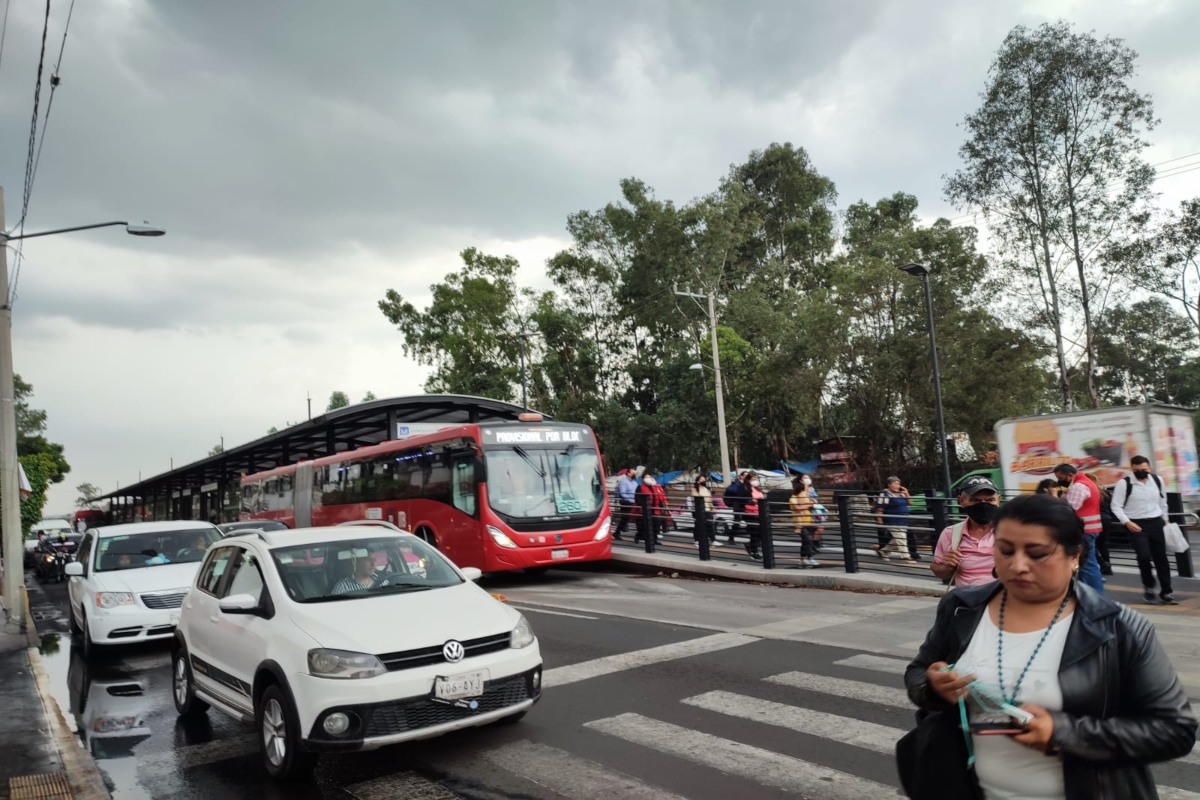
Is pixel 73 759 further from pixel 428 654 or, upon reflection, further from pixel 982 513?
pixel 982 513

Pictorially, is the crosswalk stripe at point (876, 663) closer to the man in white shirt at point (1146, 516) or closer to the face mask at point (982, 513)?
the face mask at point (982, 513)

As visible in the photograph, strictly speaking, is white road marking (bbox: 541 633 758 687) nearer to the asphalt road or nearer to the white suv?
the asphalt road

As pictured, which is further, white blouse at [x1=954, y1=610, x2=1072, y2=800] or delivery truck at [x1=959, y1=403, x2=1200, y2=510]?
delivery truck at [x1=959, y1=403, x2=1200, y2=510]

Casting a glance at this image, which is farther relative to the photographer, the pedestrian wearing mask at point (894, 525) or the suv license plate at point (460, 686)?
the pedestrian wearing mask at point (894, 525)

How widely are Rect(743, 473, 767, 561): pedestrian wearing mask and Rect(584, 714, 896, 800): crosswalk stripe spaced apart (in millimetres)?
9704

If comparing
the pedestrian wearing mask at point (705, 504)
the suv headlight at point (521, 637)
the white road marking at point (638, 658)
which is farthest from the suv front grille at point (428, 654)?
the pedestrian wearing mask at point (705, 504)

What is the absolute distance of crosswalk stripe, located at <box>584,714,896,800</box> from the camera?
4805 millimetres

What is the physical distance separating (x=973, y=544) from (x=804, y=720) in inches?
70.3

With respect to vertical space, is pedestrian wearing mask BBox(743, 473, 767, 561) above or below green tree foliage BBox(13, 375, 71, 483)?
Answer: below

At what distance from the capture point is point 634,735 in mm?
5992

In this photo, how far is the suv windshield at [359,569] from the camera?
6.24 meters

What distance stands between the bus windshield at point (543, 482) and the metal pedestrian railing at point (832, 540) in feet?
6.73

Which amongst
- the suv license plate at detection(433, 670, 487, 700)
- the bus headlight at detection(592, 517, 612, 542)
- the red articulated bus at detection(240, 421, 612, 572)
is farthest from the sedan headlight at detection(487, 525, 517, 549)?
the suv license plate at detection(433, 670, 487, 700)

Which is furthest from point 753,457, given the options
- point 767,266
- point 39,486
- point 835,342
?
point 39,486
